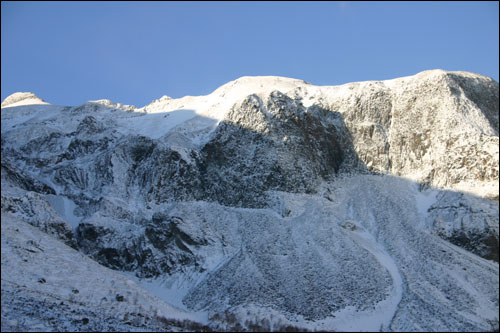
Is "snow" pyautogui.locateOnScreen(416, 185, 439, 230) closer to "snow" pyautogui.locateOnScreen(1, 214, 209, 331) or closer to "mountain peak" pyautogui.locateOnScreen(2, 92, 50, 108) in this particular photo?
"snow" pyautogui.locateOnScreen(1, 214, 209, 331)

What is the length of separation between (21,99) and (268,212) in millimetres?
84915

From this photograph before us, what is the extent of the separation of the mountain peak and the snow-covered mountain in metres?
25.1

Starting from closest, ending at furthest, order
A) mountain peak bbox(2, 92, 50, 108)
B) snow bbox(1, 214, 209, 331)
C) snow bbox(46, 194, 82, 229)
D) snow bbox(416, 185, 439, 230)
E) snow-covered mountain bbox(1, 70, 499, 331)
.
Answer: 1. snow bbox(1, 214, 209, 331)
2. snow-covered mountain bbox(1, 70, 499, 331)
3. snow bbox(416, 185, 439, 230)
4. snow bbox(46, 194, 82, 229)
5. mountain peak bbox(2, 92, 50, 108)

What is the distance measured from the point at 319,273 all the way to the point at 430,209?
19762 millimetres

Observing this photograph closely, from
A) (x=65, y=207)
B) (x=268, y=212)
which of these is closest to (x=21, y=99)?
(x=65, y=207)

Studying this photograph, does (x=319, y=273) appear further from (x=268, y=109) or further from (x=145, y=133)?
(x=145, y=133)

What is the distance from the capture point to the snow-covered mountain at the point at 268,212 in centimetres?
5244

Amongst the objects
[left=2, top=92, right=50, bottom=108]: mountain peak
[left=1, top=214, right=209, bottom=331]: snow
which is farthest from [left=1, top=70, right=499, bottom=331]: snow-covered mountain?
[left=2, top=92, right=50, bottom=108]: mountain peak

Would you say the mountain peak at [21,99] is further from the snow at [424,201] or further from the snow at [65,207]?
the snow at [424,201]

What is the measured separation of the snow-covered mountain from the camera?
172 feet

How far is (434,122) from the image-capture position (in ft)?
265

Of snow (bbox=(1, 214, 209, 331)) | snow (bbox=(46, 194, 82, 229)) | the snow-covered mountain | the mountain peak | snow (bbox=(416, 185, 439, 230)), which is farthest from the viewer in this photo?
the mountain peak

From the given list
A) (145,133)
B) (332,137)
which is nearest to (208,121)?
(145,133)

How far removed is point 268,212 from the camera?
75.0m
